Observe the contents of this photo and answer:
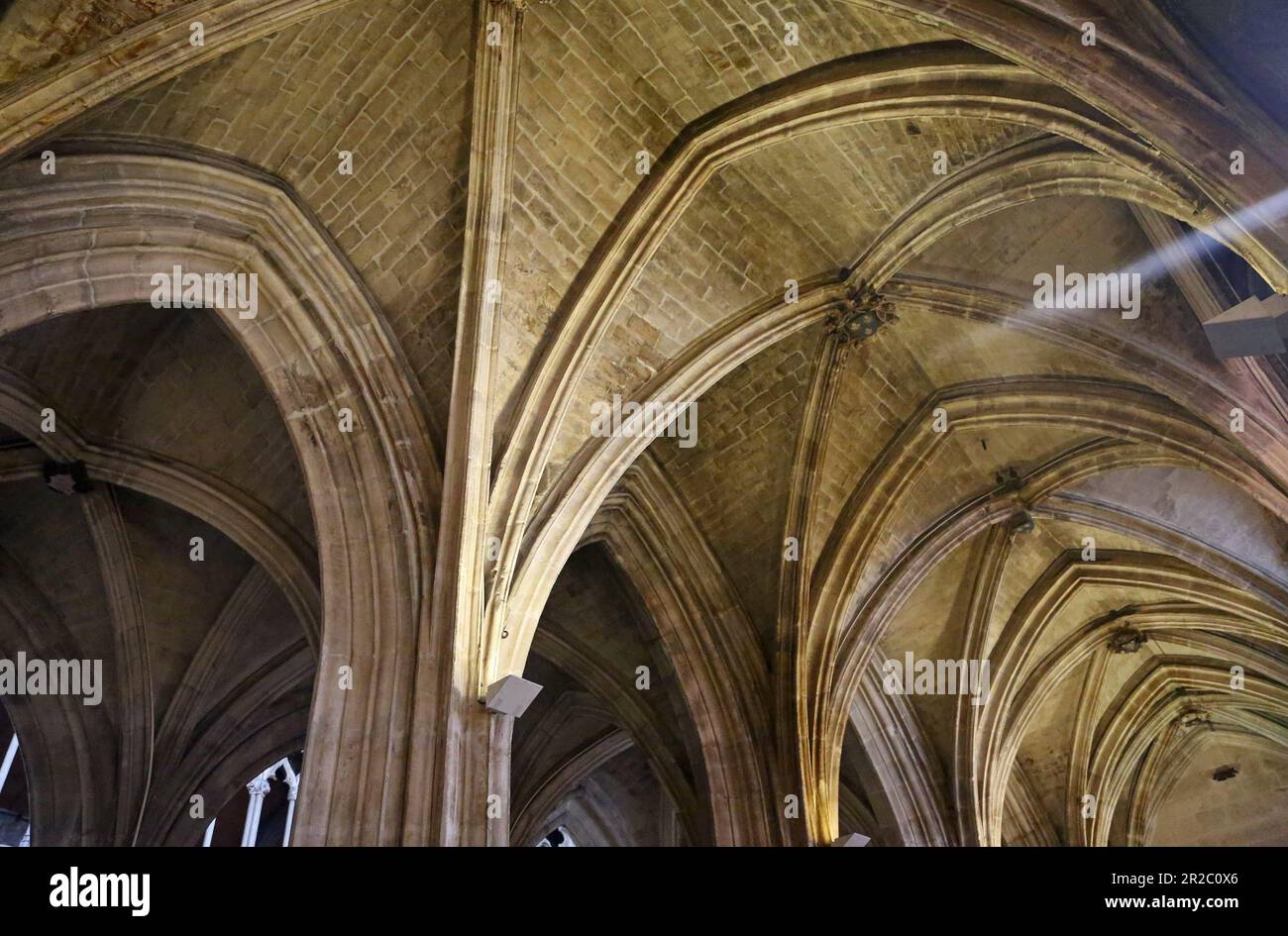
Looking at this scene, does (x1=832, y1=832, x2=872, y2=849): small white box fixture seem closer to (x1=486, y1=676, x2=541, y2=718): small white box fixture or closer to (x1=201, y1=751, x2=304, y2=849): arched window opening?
(x1=486, y1=676, x2=541, y2=718): small white box fixture

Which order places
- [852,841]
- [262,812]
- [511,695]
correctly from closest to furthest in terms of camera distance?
[511,695] → [852,841] → [262,812]

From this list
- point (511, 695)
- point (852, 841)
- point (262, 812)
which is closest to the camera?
point (511, 695)

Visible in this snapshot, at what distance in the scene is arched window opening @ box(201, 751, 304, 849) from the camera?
16938mm

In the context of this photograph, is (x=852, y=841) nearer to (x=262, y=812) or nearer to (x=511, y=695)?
(x=511, y=695)

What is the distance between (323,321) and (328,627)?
262 centimetres

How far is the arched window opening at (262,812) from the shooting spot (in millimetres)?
16938

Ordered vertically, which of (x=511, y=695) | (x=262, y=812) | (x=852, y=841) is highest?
(x=262, y=812)

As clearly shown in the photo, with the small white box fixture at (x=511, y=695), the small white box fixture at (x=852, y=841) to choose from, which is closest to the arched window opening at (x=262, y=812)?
the small white box fixture at (x=852, y=841)

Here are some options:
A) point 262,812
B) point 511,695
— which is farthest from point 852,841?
point 262,812

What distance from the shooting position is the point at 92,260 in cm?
930

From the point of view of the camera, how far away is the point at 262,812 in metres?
17.6

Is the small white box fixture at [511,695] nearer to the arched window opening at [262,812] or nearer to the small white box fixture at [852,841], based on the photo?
the small white box fixture at [852,841]
